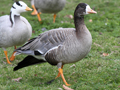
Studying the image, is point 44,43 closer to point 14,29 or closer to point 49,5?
point 14,29

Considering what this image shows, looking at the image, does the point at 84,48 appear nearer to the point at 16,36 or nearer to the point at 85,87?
the point at 85,87

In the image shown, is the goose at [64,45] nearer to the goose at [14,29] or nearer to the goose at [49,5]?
the goose at [14,29]

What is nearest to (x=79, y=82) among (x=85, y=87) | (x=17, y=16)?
(x=85, y=87)

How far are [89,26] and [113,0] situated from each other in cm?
376

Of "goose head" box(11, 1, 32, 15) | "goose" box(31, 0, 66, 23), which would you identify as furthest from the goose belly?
"goose head" box(11, 1, 32, 15)

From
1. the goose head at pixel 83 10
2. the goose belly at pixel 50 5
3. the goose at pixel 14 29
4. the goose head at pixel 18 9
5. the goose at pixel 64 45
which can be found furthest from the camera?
the goose belly at pixel 50 5

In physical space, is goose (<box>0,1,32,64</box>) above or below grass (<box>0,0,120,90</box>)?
above

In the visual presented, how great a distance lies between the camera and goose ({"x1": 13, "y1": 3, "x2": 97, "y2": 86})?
14.4ft

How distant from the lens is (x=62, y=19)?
33.2ft

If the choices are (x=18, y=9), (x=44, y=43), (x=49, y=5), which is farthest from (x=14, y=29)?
(x=49, y=5)

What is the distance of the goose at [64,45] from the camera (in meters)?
4.40

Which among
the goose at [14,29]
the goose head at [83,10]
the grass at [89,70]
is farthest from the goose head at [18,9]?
the goose head at [83,10]

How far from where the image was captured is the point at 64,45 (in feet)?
14.5

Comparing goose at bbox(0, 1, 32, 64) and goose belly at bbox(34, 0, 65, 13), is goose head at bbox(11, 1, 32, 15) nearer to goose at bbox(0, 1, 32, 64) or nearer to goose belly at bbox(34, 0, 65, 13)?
goose at bbox(0, 1, 32, 64)
